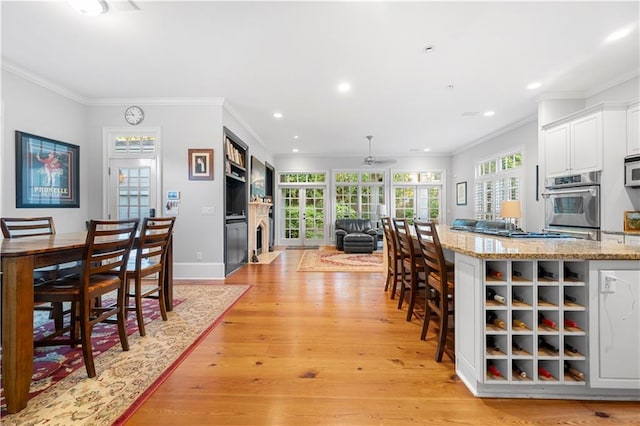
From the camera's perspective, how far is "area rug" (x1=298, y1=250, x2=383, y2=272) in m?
4.91

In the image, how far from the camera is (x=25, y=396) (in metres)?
1.42

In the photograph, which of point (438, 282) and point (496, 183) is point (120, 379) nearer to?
point (438, 282)

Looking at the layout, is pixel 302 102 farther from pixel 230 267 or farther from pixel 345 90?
pixel 230 267

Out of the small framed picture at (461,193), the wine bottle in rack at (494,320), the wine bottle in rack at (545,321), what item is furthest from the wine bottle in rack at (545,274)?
the small framed picture at (461,193)

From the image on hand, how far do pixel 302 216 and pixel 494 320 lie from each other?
7298 mm

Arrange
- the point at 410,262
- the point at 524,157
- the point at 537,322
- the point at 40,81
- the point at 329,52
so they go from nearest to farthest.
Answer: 1. the point at 537,322
2. the point at 410,262
3. the point at 329,52
4. the point at 40,81
5. the point at 524,157

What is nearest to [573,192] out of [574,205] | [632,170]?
[574,205]

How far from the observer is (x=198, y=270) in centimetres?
421

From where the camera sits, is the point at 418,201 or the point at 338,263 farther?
the point at 418,201

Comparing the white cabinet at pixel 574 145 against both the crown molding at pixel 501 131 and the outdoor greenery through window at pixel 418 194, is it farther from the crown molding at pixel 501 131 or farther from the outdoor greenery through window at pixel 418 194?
the outdoor greenery through window at pixel 418 194

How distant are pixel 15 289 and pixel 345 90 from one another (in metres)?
3.75

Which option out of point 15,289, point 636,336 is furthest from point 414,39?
point 15,289

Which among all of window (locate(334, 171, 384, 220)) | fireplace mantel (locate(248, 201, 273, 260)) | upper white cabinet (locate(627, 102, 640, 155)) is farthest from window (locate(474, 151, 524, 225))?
fireplace mantel (locate(248, 201, 273, 260))

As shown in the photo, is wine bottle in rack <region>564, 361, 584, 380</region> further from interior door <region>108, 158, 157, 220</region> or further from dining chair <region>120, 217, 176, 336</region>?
interior door <region>108, 158, 157, 220</region>
